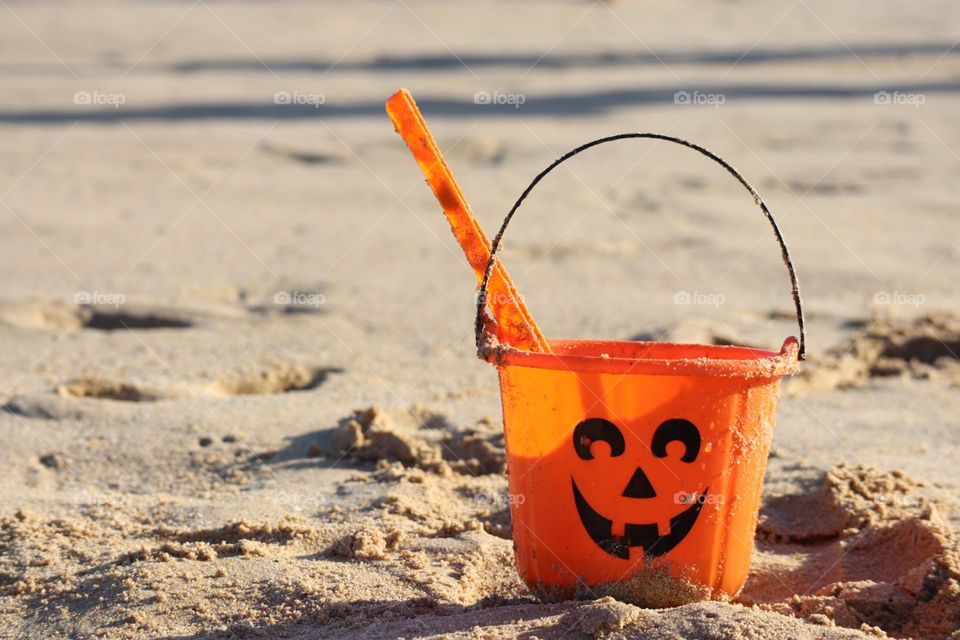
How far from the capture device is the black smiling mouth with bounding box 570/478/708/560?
201 cm

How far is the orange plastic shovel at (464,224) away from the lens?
7.00 feet

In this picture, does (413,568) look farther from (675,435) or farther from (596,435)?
(675,435)

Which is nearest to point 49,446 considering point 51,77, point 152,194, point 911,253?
point 152,194

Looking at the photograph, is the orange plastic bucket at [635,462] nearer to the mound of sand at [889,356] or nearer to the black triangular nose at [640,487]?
the black triangular nose at [640,487]

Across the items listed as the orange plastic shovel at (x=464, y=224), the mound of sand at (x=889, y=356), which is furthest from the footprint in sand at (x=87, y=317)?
the mound of sand at (x=889, y=356)

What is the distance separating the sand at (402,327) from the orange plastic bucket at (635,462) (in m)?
0.09

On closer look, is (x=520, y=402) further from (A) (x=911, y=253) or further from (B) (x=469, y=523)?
(A) (x=911, y=253)

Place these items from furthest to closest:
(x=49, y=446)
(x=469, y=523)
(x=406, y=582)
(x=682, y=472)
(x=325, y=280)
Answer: (x=325, y=280) → (x=49, y=446) → (x=469, y=523) → (x=406, y=582) → (x=682, y=472)

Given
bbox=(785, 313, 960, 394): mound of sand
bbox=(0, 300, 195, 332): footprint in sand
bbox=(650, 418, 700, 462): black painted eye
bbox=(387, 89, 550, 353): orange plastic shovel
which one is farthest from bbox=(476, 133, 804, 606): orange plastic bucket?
bbox=(0, 300, 195, 332): footprint in sand

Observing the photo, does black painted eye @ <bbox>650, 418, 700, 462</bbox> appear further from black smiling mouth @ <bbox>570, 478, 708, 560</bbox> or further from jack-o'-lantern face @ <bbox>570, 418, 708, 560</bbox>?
black smiling mouth @ <bbox>570, 478, 708, 560</bbox>

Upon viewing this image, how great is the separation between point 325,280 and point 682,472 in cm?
283

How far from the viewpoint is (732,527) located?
2.07 metres

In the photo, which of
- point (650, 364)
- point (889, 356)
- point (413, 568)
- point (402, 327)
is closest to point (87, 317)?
point (402, 327)

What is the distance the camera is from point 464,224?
7.16ft
